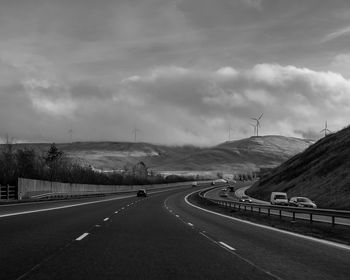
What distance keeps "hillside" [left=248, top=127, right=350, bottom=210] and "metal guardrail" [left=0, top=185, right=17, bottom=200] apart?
30.1 m

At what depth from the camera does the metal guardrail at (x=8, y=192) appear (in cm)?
5077

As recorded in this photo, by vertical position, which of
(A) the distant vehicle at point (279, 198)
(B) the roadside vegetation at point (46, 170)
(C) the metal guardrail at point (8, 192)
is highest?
(B) the roadside vegetation at point (46, 170)

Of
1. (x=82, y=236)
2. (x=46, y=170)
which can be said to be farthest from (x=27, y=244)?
(x=46, y=170)

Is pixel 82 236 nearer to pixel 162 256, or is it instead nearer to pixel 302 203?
pixel 162 256

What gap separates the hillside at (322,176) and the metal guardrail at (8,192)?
98.7 ft

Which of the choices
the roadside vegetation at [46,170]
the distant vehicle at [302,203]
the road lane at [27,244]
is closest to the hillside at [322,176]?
the distant vehicle at [302,203]

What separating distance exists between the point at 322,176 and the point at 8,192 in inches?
1451

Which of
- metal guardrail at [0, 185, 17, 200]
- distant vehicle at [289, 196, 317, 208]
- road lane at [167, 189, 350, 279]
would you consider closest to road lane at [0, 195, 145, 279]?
road lane at [167, 189, 350, 279]

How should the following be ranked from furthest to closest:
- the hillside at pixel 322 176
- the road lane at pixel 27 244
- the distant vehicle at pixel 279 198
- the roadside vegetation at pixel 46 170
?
the roadside vegetation at pixel 46 170, the distant vehicle at pixel 279 198, the hillside at pixel 322 176, the road lane at pixel 27 244

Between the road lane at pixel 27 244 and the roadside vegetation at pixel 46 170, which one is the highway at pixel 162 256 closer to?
the road lane at pixel 27 244

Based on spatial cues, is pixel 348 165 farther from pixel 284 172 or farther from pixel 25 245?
pixel 25 245

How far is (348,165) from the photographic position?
62406 millimetres

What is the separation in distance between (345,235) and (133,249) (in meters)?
9.33

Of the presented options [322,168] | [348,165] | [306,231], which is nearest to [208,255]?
[306,231]
